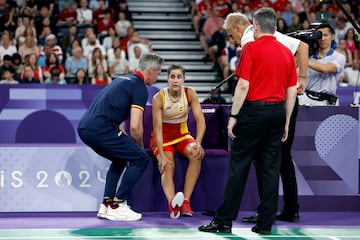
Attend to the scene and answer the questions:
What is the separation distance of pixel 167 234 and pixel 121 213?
0.86 metres

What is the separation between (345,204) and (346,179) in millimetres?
263

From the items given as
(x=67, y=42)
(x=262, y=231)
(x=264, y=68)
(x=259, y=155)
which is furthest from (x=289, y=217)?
(x=67, y=42)

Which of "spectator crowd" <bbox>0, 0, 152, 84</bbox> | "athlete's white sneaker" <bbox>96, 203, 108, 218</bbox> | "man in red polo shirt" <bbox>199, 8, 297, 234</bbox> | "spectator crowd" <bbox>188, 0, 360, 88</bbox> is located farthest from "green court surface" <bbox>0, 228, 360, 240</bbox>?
"spectator crowd" <bbox>188, 0, 360, 88</bbox>

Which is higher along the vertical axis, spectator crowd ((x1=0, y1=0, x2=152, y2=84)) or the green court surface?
spectator crowd ((x1=0, y1=0, x2=152, y2=84))

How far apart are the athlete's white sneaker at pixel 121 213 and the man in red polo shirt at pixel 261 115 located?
98cm

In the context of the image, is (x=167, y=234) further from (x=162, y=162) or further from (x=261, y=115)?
(x=261, y=115)

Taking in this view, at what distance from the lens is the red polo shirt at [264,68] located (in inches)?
267

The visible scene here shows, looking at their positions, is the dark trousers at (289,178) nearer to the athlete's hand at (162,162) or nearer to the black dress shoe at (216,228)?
the black dress shoe at (216,228)

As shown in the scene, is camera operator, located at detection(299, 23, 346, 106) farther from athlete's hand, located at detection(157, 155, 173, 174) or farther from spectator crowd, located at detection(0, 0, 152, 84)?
spectator crowd, located at detection(0, 0, 152, 84)

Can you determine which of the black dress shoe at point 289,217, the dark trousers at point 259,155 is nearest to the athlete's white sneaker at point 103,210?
the dark trousers at point 259,155

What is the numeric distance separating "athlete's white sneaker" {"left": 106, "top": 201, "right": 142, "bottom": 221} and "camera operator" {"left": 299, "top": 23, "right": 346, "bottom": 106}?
7.30 ft

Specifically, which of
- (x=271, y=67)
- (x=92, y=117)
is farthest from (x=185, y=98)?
(x=271, y=67)

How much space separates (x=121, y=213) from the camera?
7746 millimetres

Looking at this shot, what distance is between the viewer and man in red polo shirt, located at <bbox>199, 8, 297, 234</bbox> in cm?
678
